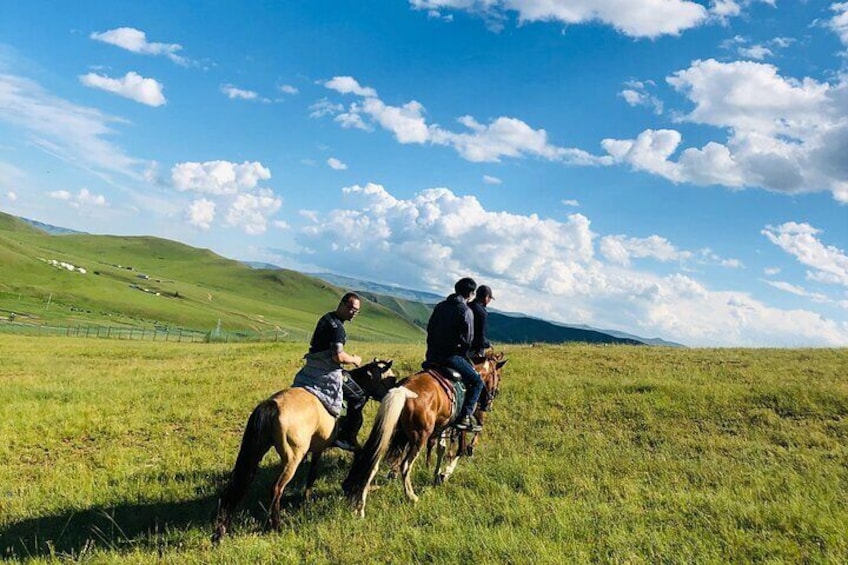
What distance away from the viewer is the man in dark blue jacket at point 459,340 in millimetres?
9570

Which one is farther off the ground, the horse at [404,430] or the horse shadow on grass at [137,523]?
the horse at [404,430]

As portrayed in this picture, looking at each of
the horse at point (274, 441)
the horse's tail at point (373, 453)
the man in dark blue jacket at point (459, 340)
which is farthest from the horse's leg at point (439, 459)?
the horse at point (274, 441)

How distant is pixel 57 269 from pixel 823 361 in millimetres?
157368

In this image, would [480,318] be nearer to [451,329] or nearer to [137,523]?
[451,329]

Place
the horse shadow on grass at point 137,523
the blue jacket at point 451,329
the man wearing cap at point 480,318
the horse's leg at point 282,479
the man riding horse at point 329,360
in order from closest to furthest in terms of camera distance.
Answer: the horse shadow on grass at point 137,523 < the horse's leg at point 282,479 < the man riding horse at point 329,360 < the blue jacket at point 451,329 < the man wearing cap at point 480,318

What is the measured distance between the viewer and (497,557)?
5742mm

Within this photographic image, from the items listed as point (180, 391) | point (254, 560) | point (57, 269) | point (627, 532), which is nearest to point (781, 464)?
point (627, 532)

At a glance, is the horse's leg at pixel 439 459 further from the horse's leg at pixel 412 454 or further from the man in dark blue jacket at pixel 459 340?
the horse's leg at pixel 412 454

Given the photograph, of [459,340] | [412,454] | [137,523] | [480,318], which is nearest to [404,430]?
[412,454]

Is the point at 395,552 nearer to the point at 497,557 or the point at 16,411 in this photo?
the point at 497,557

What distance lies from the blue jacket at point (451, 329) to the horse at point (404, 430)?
66cm

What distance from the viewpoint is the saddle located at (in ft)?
30.6

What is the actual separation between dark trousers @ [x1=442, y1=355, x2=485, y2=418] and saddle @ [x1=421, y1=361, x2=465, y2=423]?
92 millimetres

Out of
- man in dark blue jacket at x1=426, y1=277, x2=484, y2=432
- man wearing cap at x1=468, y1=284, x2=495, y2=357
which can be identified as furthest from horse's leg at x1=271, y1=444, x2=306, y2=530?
man wearing cap at x1=468, y1=284, x2=495, y2=357
